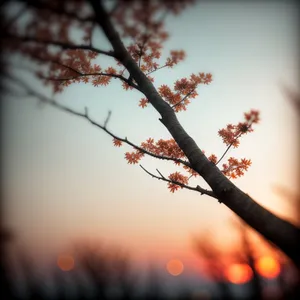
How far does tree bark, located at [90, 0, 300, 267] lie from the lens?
2.03 meters

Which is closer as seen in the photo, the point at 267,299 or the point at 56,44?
the point at 56,44

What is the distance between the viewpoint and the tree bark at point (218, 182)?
2.03 meters

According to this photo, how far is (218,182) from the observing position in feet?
8.35

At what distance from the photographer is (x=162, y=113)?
123 inches

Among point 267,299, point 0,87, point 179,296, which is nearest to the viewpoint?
point 0,87

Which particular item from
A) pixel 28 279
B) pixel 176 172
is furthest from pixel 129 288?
pixel 176 172

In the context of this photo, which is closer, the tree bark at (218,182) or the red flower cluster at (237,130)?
the tree bark at (218,182)

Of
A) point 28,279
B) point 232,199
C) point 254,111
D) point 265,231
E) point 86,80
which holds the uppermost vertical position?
point 28,279

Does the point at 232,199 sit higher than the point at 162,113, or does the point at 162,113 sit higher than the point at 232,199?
the point at 162,113

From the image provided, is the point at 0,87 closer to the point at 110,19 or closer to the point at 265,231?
the point at 110,19

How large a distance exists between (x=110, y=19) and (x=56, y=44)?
711 mm

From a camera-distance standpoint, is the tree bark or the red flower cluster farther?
the red flower cluster

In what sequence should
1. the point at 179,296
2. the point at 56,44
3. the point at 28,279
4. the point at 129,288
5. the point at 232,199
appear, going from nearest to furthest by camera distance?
the point at 232,199
the point at 56,44
the point at 28,279
the point at 129,288
the point at 179,296

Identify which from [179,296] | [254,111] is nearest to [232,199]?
[254,111]
